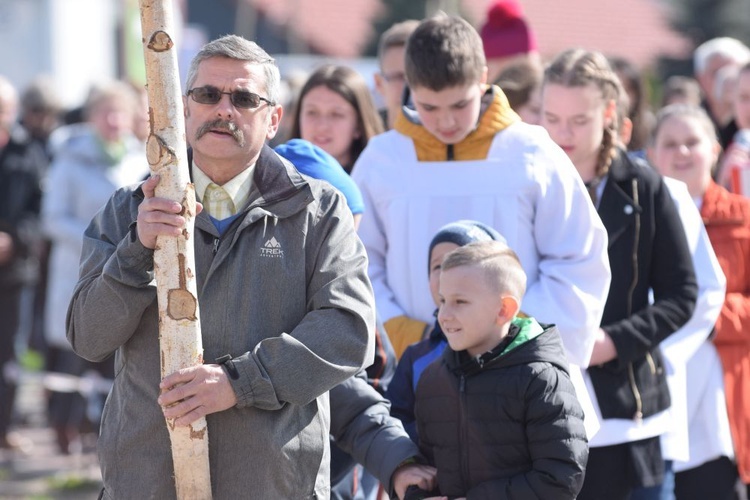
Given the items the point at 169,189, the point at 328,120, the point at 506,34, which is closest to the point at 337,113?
the point at 328,120

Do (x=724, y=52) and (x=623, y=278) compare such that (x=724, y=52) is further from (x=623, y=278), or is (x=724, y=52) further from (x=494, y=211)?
(x=494, y=211)

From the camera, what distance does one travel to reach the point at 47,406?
405 inches

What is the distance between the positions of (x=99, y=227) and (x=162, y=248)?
1.14ft

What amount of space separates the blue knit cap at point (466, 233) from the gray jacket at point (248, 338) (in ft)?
2.22

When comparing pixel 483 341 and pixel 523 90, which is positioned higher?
pixel 523 90

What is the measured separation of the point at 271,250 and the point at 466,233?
0.86 meters

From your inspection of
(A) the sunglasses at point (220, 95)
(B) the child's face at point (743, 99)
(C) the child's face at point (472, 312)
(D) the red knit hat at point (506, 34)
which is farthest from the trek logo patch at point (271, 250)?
(B) the child's face at point (743, 99)

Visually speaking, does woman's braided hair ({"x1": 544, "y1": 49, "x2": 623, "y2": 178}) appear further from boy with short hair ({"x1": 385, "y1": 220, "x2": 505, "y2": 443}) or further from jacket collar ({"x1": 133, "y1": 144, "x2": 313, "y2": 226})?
jacket collar ({"x1": 133, "y1": 144, "x2": 313, "y2": 226})

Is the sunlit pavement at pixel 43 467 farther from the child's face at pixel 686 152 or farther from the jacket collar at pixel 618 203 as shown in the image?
the jacket collar at pixel 618 203

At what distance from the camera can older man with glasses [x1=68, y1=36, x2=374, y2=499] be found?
3545mm

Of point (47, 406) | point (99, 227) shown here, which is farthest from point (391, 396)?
point (47, 406)

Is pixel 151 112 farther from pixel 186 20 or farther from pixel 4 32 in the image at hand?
pixel 186 20

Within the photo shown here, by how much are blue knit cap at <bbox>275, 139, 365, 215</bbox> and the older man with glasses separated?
764 mm

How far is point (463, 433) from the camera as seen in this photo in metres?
3.92
